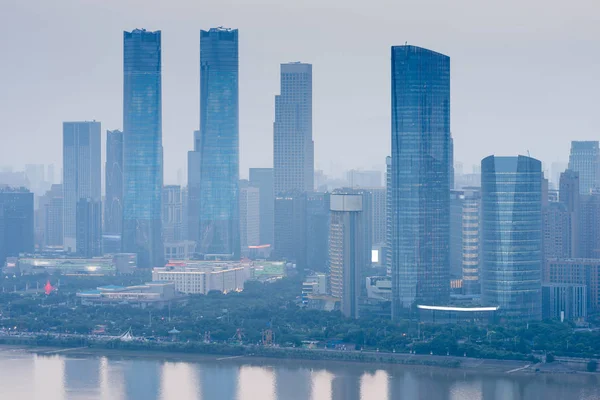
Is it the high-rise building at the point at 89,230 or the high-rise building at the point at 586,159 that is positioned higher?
the high-rise building at the point at 586,159

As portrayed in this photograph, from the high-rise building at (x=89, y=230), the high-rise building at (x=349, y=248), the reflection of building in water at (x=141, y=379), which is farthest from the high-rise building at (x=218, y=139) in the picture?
the reflection of building in water at (x=141, y=379)

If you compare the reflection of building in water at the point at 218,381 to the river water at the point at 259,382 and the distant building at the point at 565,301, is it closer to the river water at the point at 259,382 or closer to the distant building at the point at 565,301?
the river water at the point at 259,382

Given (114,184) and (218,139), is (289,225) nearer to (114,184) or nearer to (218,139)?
(218,139)

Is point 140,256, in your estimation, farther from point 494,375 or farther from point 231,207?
point 494,375

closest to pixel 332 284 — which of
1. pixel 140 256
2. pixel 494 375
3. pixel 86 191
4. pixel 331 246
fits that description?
pixel 331 246

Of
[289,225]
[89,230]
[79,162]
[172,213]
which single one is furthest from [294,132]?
[89,230]

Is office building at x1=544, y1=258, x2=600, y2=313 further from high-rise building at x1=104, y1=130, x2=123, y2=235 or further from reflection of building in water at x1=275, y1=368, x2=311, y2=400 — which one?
high-rise building at x1=104, y1=130, x2=123, y2=235
